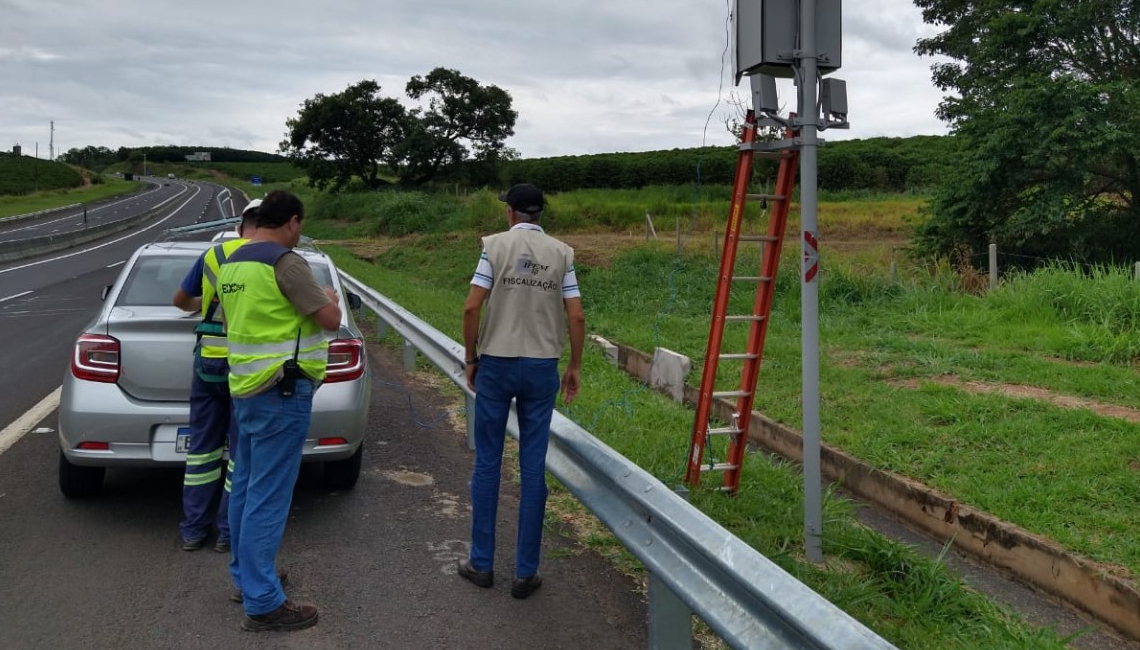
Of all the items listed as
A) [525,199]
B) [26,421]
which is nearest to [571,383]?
[525,199]

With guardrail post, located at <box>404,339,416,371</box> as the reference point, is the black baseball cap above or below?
above

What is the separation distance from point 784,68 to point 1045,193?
14.3m

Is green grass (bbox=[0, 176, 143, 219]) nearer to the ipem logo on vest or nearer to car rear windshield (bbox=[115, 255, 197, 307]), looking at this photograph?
car rear windshield (bbox=[115, 255, 197, 307])

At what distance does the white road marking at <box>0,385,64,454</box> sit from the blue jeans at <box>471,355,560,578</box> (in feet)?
12.7

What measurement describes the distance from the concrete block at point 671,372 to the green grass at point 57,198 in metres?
53.7

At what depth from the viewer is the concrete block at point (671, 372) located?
31.6ft

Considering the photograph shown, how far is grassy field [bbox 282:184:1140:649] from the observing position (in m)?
4.59

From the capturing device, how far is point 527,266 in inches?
165

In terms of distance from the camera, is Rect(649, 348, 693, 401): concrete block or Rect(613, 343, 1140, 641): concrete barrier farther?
Rect(649, 348, 693, 401): concrete block

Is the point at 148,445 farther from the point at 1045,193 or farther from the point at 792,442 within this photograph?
the point at 1045,193

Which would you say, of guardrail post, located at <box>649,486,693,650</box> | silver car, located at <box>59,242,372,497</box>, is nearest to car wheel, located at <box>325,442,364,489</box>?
silver car, located at <box>59,242,372,497</box>

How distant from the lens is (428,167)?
5997 centimetres

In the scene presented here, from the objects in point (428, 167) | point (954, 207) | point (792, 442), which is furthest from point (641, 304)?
point (428, 167)

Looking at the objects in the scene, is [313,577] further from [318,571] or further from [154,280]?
[154,280]
